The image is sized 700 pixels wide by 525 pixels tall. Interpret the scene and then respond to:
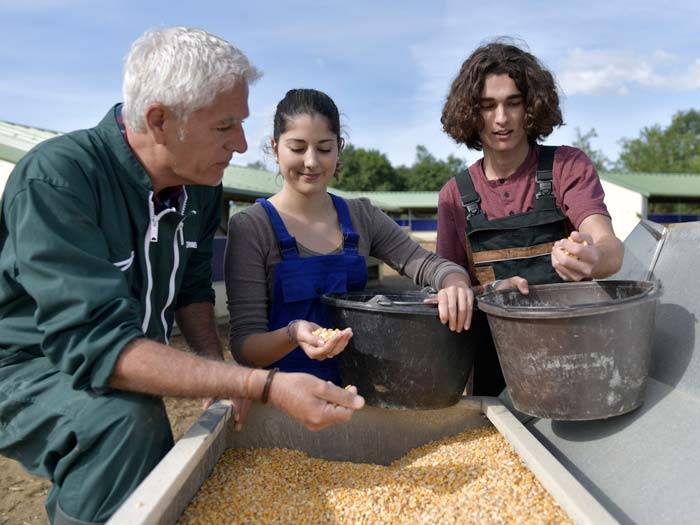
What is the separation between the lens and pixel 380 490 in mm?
1957

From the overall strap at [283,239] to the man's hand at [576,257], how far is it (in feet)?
3.46

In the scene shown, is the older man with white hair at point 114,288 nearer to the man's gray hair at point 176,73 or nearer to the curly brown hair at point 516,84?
the man's gray hair at point 176,73

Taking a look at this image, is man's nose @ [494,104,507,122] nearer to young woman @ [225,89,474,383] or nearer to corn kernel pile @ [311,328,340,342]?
young woman @ [225,89,474,383]

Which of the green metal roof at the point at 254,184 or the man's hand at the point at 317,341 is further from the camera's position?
the green metal roof at the point at 254,184

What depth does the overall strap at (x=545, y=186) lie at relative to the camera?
278 centimetres

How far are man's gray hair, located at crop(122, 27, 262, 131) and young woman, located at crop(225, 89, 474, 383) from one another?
23.9 inches

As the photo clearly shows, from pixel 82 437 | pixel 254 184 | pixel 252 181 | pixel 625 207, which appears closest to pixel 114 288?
pixel 82 437

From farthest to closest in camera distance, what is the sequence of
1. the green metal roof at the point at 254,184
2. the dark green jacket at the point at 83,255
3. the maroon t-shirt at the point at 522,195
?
the green metal roof at the point at 254,184 → the maroon t-shirt at the point at 522,195 → the dark green jacket at the point at 83,255

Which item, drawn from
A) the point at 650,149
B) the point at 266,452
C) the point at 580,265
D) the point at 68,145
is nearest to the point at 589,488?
the point at 580,265

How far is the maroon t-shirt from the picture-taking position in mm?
2625

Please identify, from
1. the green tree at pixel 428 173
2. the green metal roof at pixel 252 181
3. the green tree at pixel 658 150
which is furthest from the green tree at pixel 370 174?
the green metal roof at pixel 252 181

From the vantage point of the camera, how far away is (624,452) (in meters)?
1.93

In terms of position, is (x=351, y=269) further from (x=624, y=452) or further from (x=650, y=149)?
(x=650, y=149)

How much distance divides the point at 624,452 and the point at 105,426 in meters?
1.58
